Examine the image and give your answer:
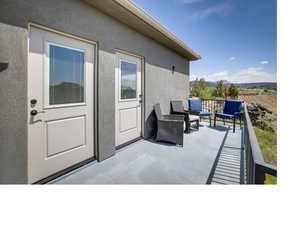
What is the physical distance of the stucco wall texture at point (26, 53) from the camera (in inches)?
62.5

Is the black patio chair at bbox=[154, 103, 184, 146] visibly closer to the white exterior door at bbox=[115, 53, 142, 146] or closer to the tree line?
the white exterior door at bbox=[115, 53, 142, 146]

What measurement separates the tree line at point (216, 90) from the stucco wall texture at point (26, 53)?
9.79 meters

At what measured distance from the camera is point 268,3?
3.41 metres

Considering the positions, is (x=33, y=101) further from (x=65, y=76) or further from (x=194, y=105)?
(x=194, y=105)

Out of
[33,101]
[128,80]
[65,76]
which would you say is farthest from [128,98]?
[33,101]

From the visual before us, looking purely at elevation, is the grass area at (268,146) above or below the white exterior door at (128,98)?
below

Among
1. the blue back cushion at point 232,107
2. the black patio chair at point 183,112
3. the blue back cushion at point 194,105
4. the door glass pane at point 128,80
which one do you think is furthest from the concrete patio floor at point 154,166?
the blue back cushion at point 194,105

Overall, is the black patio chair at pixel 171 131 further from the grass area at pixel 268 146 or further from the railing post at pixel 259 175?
the railing post at pixel 259 175

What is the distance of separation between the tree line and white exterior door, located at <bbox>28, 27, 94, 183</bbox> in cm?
1109
